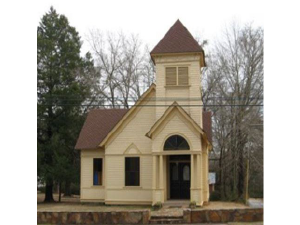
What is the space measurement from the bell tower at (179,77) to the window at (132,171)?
113 inches

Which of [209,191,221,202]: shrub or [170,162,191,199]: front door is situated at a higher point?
[170,162,191,199]: front door

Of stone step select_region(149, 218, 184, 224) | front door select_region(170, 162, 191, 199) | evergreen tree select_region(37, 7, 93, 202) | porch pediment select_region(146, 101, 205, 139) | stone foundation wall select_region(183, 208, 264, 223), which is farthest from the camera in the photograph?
evergreen tree select_region(37, 7, 93, 202)

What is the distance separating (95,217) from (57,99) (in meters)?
13.5

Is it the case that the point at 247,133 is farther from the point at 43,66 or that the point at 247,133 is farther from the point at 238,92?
the point at 43,66

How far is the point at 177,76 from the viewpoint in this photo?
24516 millimetres

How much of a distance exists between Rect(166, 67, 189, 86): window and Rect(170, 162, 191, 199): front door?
14.5ft

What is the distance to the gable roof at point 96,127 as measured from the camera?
27172 mm

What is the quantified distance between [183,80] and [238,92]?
10958 mm

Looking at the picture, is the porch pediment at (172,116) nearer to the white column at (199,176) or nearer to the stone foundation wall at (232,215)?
the white column at (199,176)

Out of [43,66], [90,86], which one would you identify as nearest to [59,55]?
[43,66]

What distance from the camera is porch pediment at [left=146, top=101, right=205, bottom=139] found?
23067 millimetres

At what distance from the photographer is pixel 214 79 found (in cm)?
3800

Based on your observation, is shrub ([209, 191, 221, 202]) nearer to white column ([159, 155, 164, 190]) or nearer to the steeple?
white column ([159, 155, 164, 190])

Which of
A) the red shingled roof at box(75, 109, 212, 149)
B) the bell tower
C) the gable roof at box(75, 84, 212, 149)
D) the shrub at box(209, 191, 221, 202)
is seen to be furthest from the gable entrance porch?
the shrub at box(209, 191, 221, 202)
